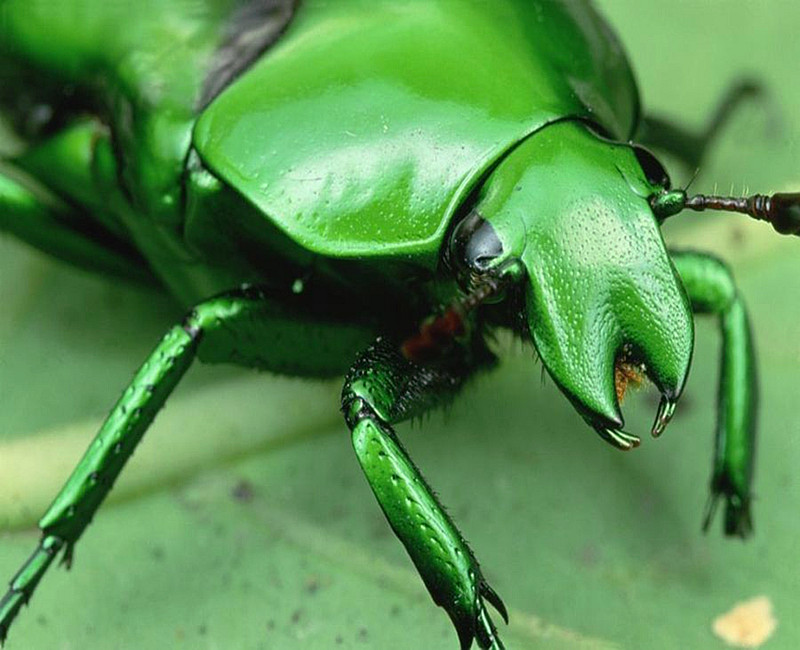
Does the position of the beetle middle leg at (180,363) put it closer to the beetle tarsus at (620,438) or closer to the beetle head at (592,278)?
the beetle head at (592,278)

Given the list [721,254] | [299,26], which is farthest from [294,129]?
[721,254]

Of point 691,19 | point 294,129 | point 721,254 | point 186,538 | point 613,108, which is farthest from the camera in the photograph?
point 691,19

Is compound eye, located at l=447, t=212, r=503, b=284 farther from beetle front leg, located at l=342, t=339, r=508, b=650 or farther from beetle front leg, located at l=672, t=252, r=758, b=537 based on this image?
beetle front leg, located at l=672, t=252, r=758, b=537

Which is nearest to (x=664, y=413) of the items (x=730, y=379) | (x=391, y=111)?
(x=730, y=379)

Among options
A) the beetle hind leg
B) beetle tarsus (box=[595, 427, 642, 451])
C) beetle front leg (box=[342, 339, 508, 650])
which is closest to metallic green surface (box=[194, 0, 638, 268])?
beetle front leg (box=[342, 339, 508, 650])

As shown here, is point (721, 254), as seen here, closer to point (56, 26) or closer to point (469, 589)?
point (469, 589)

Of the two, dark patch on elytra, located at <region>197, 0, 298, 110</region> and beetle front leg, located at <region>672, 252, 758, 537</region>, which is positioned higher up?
dark patch on elytra, located at <region>197, 0, 298, 110</region>
